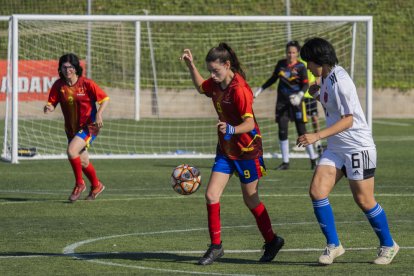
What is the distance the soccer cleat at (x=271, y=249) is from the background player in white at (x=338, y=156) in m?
0.46

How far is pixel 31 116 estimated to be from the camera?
Result: 84.4ft

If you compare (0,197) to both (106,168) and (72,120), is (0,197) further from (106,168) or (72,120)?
(106,168)

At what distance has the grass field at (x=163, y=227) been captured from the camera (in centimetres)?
925

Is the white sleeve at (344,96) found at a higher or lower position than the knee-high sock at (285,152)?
higher

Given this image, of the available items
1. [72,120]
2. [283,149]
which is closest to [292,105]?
[283,149]

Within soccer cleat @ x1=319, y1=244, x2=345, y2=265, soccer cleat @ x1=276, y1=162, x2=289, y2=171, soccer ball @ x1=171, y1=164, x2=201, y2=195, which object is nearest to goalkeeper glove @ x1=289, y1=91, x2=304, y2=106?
soccer cleat @ x1=276, y1=162, x2=289, y2=171

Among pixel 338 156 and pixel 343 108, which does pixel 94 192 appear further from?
pixel 343 108

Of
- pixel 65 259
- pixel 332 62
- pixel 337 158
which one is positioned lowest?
pixel 65 259

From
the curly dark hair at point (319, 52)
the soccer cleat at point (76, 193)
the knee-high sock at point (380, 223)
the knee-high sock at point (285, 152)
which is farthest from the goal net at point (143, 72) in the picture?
the knee-high sock at point (380, 223)

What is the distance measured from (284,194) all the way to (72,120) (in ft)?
10.00

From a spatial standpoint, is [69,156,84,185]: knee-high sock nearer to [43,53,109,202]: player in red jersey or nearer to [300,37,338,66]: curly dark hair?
[43,53,109,202]: player in red jersey

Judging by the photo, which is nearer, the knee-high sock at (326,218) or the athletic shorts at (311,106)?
the knee-high sock at (326,218)

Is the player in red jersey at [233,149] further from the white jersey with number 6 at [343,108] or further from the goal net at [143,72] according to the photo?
the goal net at [143,72]

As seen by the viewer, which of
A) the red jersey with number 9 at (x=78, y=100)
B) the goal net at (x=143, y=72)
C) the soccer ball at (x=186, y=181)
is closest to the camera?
the soccer ball at (x=186, y=181)
